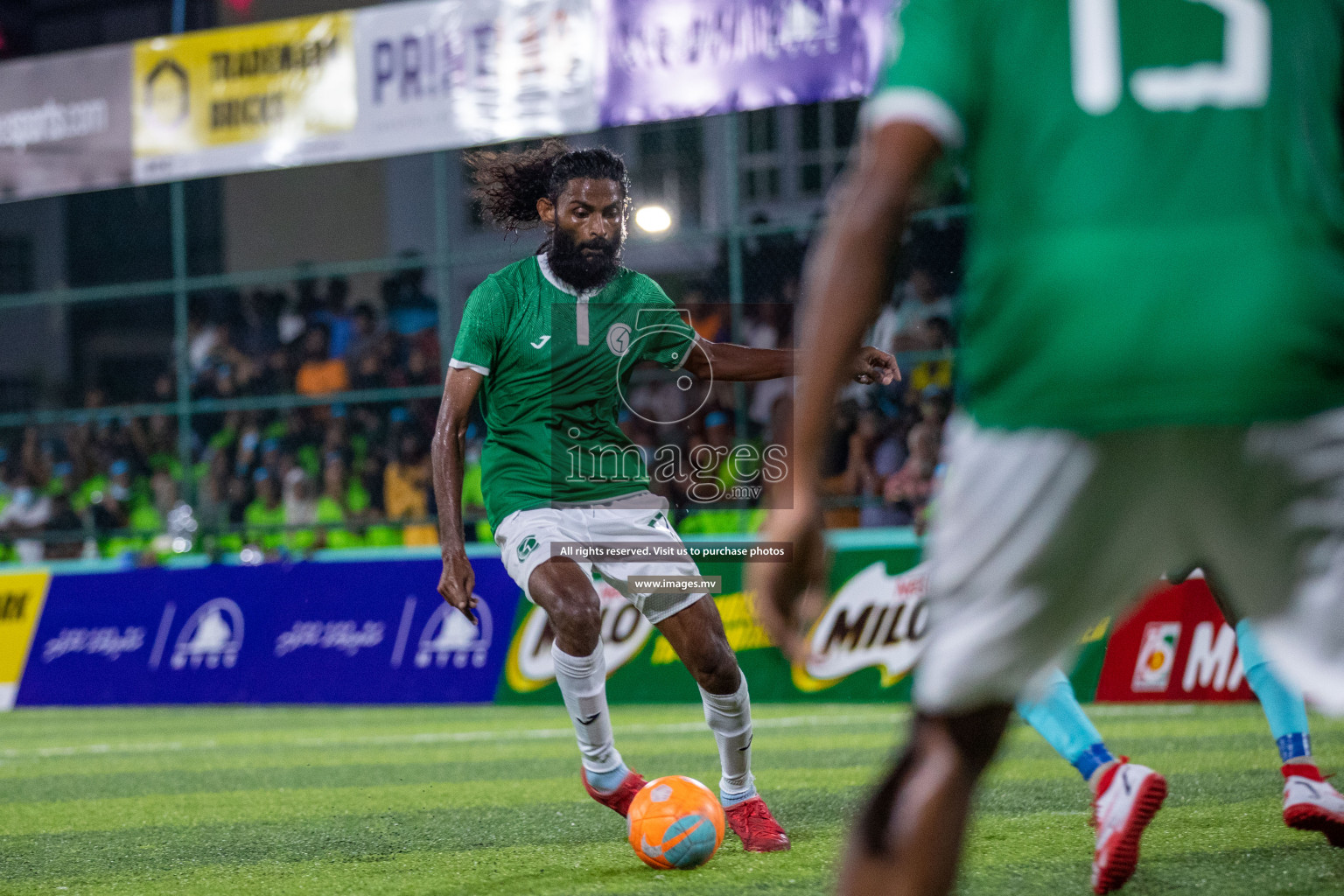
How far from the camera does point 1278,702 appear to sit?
185 inches

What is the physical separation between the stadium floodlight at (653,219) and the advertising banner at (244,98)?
9.87ft

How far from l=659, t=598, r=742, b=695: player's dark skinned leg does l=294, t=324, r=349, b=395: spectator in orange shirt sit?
11720 millimetres

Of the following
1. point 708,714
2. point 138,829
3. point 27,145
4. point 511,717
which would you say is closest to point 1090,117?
point 708,714

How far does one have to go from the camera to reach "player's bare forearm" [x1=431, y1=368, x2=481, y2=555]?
4875 mm

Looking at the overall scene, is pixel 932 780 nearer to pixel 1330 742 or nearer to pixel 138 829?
pixel 138 829

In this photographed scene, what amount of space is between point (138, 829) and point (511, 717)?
16.0 ft

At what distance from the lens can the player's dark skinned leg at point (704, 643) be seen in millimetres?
4965

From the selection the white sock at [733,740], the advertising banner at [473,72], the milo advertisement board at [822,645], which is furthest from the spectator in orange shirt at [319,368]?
the white sock at [733,740]

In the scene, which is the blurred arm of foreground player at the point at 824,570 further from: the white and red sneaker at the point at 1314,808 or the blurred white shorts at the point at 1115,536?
the white and red sneaker at the point at 1314,808

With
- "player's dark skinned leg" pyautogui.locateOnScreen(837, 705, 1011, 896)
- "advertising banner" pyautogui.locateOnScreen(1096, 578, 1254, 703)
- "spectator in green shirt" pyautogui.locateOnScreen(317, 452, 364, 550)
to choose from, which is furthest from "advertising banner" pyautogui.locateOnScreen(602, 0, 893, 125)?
"player's dark skinned leg" pyautogui.locateOnScreen(837, 705, 1011, 896)

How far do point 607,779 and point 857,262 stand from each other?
11.5 feet

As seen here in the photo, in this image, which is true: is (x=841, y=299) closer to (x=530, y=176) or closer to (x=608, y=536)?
(x=608, y=536)

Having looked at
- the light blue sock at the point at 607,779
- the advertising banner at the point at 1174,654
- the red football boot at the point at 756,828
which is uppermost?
the light blue sock at the point at 607,779

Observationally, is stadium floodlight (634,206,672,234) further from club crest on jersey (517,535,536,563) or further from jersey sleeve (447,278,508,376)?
club crest on jersey (517,535,536,563)
